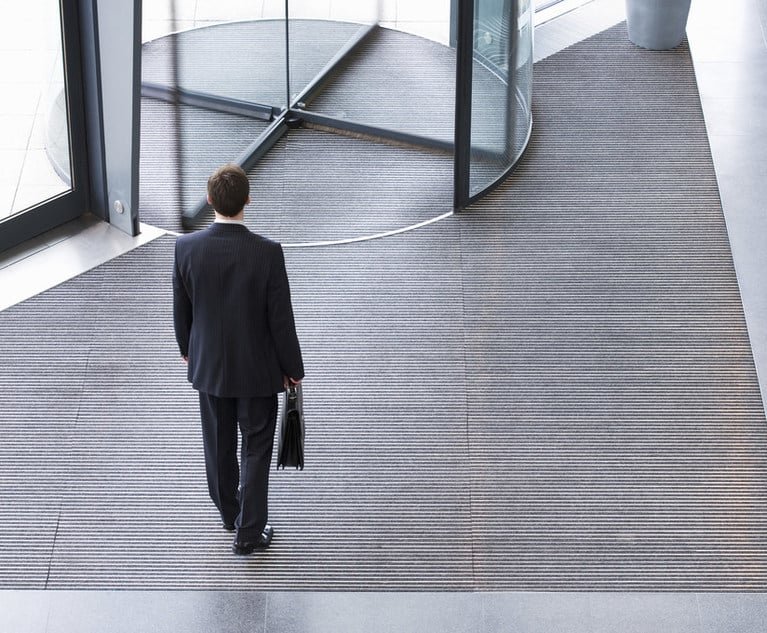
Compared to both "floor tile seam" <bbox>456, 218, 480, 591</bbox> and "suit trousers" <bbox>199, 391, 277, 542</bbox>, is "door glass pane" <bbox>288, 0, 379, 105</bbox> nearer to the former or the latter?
"floor tile seam" <bbox>456, 218, 480, 591</bbox>

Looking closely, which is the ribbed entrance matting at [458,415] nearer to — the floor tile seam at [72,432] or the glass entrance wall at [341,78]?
the floor tile seam at [72,432]

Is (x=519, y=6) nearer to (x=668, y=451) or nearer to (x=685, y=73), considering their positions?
(x=685, y=73)

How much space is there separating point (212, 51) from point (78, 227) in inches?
43.5

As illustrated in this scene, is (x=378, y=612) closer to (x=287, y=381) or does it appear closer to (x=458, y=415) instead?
(x=287, y=381)

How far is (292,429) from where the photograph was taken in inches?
177

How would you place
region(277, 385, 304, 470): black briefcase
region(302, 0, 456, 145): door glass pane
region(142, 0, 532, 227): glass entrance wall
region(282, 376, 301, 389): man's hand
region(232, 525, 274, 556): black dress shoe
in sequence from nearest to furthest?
region(282, 376, 301, 389): man's hand < region(277, 385, 304, 470): black briefcase < region(232, 525, 274, 556): black dress shoe < region(142, 0, 532, 227): glass entrance wall < region(302, 0, 456, 145): door glass pane

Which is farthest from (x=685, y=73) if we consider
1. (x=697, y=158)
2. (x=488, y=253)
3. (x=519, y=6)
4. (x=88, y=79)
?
(x=88, y=79)

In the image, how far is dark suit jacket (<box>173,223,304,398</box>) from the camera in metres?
4.11

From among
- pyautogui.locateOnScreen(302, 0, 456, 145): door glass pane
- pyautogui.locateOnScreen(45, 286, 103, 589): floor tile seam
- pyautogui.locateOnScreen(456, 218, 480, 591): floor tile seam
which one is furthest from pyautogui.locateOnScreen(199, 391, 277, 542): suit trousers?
pyautogui.locateOnScreen(302, 0, 456, 145): door glass pane

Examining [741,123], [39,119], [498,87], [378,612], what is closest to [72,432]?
[378,612]

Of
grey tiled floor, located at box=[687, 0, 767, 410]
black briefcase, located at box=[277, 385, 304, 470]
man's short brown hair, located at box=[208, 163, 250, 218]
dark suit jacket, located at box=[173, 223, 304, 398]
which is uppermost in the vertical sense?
man's short brown hair, located at box=[208, 163, 250, 218]

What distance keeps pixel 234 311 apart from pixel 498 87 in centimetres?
287

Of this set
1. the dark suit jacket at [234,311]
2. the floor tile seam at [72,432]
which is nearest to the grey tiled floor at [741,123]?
the dark suit jacket at [234,311]

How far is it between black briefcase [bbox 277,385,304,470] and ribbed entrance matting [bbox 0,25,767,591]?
1.28ft
